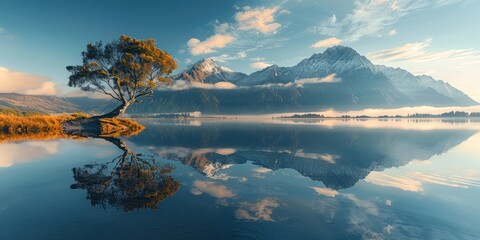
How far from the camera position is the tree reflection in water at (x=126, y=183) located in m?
10.4

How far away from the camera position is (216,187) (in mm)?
13320

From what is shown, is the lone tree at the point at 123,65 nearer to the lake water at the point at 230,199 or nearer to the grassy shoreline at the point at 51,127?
the grassy shoreline at the point at 51,127

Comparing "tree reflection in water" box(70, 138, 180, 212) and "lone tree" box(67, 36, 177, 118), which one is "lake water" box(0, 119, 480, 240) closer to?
"tree reflection in water" box(70, 138, 180, 212)

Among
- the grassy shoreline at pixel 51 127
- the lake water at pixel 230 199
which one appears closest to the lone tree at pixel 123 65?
the grassy shoreline at pixel 51 127

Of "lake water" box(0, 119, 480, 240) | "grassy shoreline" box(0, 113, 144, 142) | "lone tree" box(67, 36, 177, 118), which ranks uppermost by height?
"lone tree" box(67, 36, 177, 118)

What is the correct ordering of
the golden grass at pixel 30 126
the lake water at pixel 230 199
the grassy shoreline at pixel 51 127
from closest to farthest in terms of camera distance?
1. the lake water at pixel 230 199
2. the grassy shoreline at pixel 51 127
3. the golden grass at pixel 30 126

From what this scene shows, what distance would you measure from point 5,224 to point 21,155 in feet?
52.2

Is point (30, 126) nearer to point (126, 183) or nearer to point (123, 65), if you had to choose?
point (123, 65)

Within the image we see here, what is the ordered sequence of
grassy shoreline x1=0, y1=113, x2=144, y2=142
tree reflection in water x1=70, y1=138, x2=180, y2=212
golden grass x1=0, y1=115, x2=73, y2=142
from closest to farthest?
tree reflection in water x1=70, y1=138, x2=180, y2=212, grassy shoreline x1=0, y1=113, x2=144, y2=142, golden grass x1=0, y1=115, x2=73, y2=142

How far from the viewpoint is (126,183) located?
41.8 feet

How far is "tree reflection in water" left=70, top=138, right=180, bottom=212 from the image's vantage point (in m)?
10.4

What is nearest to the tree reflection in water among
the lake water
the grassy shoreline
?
the lake water

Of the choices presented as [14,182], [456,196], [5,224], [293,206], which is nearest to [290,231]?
[293,206]

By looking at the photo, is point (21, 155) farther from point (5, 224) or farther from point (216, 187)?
point (216, 187)
